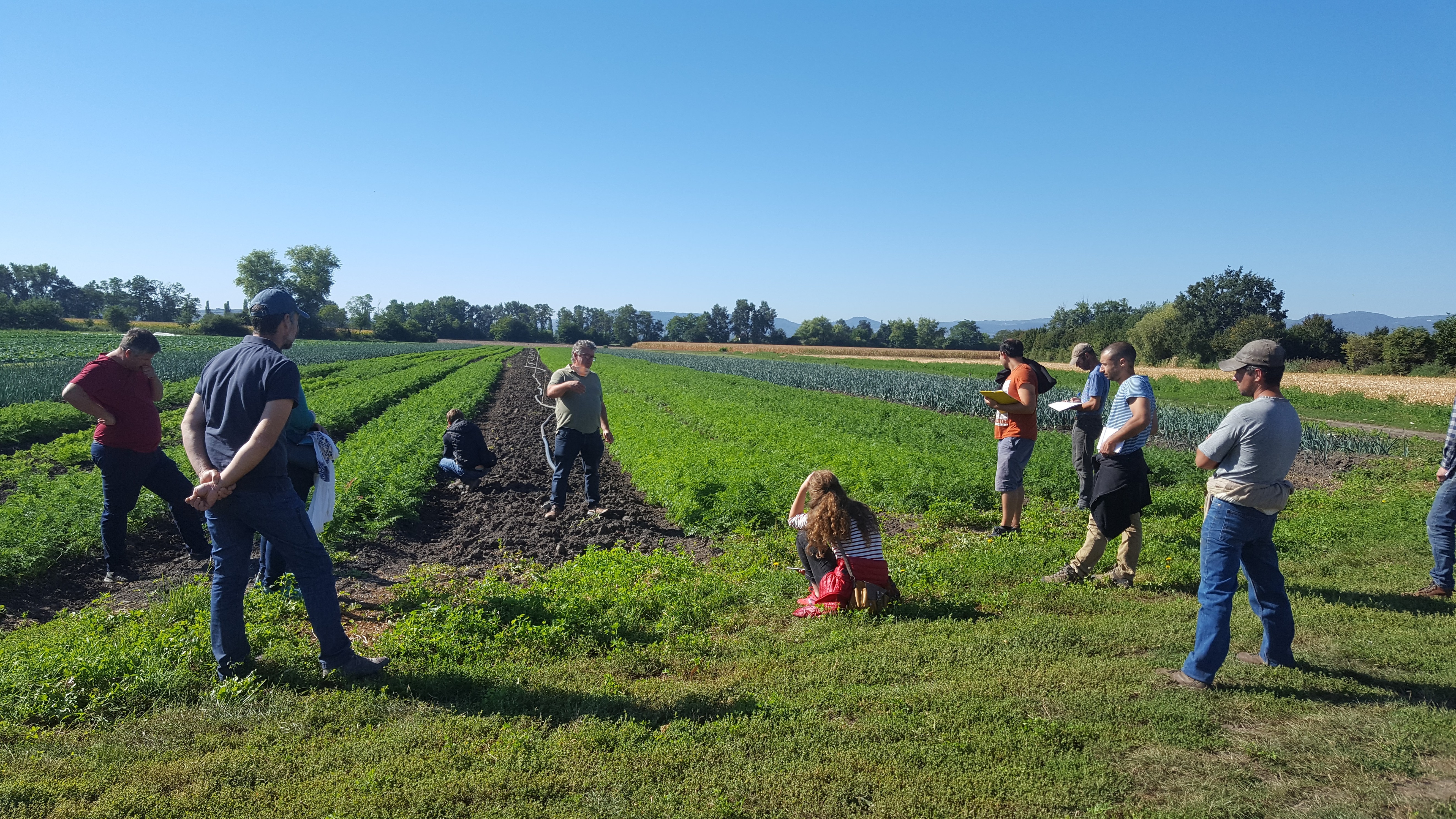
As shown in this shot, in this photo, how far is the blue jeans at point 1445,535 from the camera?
5.72 m

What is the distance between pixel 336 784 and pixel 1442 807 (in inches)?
185

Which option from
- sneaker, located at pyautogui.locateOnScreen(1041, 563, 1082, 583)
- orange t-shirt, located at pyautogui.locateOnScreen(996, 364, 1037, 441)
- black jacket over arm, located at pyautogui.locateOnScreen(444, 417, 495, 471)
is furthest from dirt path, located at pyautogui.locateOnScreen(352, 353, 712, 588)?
orange t-shirt, located at pyautogui.locateOnScreen(996, 364, 1037, 441)

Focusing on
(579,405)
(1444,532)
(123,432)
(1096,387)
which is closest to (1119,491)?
(1096,387)

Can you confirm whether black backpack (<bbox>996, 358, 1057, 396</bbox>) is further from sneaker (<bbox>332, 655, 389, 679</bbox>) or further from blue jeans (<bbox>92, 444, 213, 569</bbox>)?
blue jeans (<bbox>92, 444, 213, 569</bbox>)

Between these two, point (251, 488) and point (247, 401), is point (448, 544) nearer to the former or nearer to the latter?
point (251, 488)

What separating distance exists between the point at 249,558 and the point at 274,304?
Result: 4.92ft

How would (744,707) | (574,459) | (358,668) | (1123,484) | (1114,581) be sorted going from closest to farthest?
(744,707), (358,668), (1123,484), (1114,581), (574,459)

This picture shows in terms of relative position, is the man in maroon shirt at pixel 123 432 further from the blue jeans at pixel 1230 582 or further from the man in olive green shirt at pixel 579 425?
the blue jeans at pixel 1230 582

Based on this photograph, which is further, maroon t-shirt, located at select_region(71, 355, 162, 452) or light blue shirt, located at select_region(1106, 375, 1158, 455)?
maroon t-shirt, located at select_region(71, 355, 162, 452)

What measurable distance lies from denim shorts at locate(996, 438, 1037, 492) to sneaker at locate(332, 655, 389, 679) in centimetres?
572

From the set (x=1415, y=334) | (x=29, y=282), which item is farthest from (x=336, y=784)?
(x=29, y=282)

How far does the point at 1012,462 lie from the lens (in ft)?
24.0

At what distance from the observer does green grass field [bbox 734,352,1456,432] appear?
19.8 metres

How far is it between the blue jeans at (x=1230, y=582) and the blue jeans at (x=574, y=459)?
19.7ft
